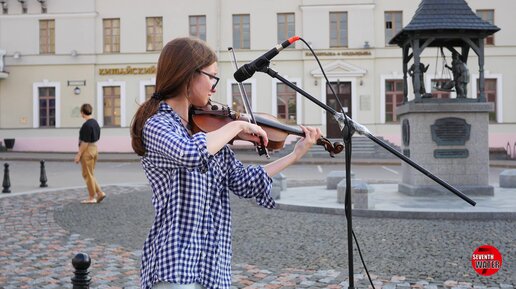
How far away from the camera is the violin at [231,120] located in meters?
2.48

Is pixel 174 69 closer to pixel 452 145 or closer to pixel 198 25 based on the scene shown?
Answer: pixel 452 145

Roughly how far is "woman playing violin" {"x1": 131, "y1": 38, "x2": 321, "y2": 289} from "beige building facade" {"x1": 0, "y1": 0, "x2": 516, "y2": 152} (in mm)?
28513

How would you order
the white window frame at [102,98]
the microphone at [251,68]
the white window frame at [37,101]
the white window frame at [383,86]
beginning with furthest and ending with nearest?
the white window frame at [37,101]
the white window frame at [102,98]
the white window frame at [383,86]
the microphone at [251,68]

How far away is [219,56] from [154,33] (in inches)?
157

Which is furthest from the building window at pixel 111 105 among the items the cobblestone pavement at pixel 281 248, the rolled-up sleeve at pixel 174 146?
the rolled-up sleeve at pixel 174 146

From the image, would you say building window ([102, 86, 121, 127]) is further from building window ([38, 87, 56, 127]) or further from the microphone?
the microphone

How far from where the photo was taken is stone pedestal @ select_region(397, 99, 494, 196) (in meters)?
11.4

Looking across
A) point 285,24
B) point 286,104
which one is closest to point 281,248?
point 286,104

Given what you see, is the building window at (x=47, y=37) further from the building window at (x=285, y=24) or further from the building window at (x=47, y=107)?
the building window at (x=285, y=24)

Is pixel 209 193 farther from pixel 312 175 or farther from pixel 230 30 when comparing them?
pixel 230 30

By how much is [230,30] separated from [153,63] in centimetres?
480

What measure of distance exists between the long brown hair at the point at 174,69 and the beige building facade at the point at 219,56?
28.5 metres

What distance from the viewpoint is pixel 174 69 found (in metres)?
2.28

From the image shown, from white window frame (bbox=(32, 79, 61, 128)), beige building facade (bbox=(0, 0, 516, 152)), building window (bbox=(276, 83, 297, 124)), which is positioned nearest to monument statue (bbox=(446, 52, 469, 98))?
beige building facade (bbox=(0, 0, 516, 152))
